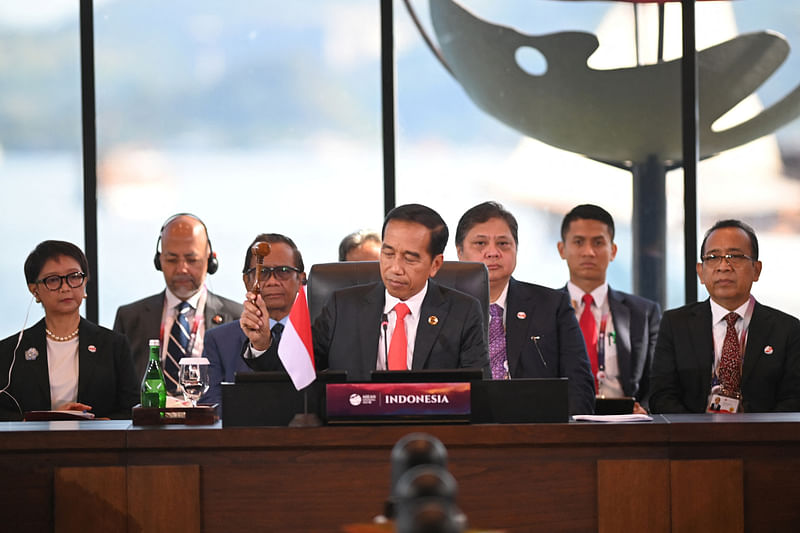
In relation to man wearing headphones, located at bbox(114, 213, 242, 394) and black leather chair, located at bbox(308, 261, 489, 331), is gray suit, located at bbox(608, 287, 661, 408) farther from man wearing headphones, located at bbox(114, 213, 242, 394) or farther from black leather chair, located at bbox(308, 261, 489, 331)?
man wearing headphones, located at bbox(114, 213, 242, 394)

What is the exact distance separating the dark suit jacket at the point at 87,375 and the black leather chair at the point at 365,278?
911 mm

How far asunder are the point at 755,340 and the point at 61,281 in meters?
2.60

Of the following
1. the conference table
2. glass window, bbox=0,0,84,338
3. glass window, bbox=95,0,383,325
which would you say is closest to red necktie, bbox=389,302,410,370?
the conference table

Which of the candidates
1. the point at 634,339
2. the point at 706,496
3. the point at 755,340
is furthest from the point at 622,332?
the point at 706,496

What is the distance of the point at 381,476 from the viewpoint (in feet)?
8.81

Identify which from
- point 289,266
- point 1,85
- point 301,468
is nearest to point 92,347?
point 289,266

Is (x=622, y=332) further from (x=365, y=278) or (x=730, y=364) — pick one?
(x=365, y=278)

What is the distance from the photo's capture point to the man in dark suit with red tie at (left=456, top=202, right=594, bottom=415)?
13.2 ft

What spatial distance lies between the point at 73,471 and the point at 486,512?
1.05 metres

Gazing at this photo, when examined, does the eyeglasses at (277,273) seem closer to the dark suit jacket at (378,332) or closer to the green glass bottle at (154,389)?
the dark suit jacket at (378,332)

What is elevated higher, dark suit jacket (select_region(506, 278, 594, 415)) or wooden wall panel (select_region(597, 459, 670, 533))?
dark suit jacket (select_region(506, 278, 594, 415))

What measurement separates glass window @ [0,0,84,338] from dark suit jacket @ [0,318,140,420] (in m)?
1.81

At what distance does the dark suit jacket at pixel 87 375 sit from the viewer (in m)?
3.91

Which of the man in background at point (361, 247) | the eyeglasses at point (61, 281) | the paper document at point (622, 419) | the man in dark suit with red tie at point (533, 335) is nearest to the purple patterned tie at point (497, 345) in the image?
the man in dark suit with red tie at point (533, 335)
